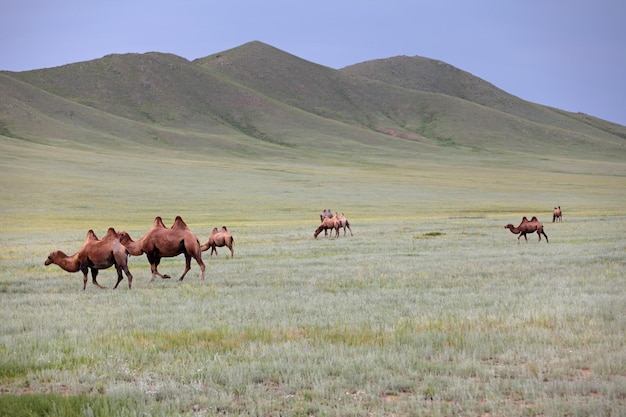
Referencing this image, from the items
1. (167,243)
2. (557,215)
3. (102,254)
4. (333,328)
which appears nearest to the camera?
(333,328)

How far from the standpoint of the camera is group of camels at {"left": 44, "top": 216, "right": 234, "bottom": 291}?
16.0 metres

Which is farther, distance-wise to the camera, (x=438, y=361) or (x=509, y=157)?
(x=509, y=157)

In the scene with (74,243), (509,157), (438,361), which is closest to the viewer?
(438,361)

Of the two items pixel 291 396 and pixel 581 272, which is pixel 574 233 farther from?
pixel 291 396

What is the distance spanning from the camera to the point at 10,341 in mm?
10234

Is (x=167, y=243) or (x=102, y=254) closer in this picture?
(x=102, y=254)

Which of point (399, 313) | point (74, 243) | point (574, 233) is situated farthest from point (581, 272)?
point (74, 243)

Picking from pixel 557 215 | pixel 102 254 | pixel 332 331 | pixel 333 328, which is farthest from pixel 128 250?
pixel 557 215

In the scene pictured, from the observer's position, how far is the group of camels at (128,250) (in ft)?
52.4

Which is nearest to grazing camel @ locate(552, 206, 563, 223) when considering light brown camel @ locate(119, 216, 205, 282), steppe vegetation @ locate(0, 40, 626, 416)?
steppe vegetation @ locate(0, 40, 626, 416)

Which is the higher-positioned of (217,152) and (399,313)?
(217,152)

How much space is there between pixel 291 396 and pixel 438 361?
2.32 m

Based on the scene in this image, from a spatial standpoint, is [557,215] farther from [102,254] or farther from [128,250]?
[102,254]

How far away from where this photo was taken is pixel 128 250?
703 inches
